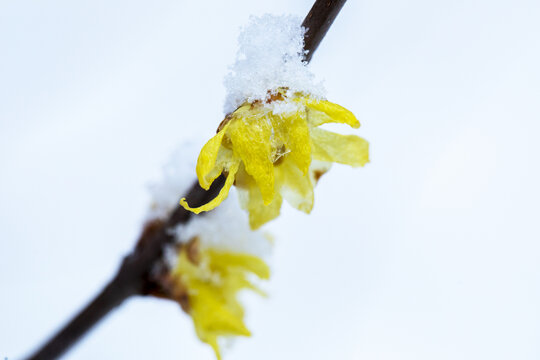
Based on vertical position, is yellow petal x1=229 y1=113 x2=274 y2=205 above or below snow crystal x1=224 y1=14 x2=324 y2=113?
below

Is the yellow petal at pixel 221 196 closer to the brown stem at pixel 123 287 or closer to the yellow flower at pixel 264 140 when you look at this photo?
the yellow flower at pixel 264 140

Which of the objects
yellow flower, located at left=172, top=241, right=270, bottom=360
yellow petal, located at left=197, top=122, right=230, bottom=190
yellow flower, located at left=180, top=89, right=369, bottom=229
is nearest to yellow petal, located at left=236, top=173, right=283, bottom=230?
yellow flower, located at left=180, top=89, right=369, bottom=229

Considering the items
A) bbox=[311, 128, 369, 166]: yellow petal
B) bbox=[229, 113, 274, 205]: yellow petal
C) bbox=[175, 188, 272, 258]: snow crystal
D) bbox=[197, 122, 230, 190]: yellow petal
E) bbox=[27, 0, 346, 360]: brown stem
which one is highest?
bbox=[311, 128, 369, 166]: yellow petal

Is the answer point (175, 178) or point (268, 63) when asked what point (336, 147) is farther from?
point (175, 178)

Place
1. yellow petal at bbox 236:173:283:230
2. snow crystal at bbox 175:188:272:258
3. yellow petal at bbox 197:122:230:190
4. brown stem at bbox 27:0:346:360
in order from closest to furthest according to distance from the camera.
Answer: yellow petal at bbox 197:122:230:190 → yellow petal at bbox 236:173:283:230 → brown stem at bbox 27:0:346:360 → snow crystal at bbox 175:188:272:258

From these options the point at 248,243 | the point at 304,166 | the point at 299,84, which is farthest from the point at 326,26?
the point at 248,243

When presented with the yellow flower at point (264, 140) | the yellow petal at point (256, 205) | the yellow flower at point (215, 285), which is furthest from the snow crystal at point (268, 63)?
the yellow flower at point (215, 285)

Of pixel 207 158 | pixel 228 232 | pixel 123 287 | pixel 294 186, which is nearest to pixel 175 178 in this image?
pixel 228 232

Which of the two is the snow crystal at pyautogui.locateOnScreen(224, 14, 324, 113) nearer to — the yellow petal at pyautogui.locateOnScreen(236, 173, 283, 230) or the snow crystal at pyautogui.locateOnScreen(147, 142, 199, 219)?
Result: the yellow petal at pyautogui.locateOnScreen(236, 173, 283, 230)
